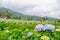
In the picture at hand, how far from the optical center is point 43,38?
245 cm

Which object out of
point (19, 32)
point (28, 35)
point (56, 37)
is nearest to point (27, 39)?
point (28, 35)

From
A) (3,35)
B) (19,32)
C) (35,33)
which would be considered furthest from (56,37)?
(3,35)

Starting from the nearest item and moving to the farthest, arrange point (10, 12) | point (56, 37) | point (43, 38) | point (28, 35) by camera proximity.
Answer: point (43, 38), point (28, 35), point (56, 37), point (10, 12)

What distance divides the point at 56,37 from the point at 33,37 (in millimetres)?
392

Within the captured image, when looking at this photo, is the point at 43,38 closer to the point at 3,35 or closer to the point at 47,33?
the point at 47,33

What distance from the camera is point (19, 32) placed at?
2.79m

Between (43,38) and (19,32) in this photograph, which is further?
(19,32)

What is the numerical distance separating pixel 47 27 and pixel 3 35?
61 cm

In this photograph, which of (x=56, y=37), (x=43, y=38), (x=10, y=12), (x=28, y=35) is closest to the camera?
(x=43, y=38)

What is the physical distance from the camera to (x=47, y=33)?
2.78 m

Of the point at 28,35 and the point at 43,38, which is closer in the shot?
the point at 43,38

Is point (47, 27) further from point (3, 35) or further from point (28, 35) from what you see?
point (3, 35)

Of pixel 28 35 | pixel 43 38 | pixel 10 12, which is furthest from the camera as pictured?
pixel 10 12

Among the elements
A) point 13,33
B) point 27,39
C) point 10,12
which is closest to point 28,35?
point 27,39
